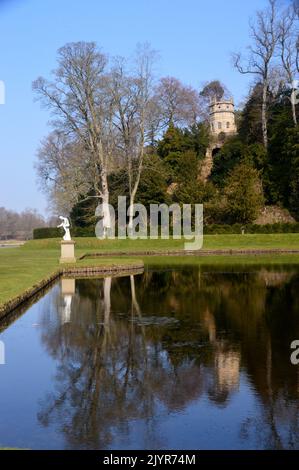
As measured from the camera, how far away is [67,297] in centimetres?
1579

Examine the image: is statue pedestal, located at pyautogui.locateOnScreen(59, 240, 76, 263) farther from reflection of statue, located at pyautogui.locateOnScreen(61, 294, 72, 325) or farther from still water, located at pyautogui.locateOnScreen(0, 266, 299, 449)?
still water, located at pyautogui.locateOnScreen(0, 266, 299, 449)

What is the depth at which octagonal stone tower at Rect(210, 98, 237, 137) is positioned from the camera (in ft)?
270

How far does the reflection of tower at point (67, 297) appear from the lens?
12.5 metres

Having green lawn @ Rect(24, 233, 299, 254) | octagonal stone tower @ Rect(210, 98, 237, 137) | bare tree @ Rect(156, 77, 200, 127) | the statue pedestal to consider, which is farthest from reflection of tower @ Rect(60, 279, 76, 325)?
octagonal stone tower @ Rect(210, 98, 237, 137)

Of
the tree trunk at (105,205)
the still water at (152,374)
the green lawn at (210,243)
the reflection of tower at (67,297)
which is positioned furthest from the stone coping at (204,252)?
the still water at (152,374)

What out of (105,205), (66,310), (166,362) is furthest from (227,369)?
(105,205)

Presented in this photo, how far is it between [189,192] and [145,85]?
9.74m

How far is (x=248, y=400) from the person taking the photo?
651 cm

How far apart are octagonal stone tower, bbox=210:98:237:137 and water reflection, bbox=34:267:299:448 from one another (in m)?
69.0

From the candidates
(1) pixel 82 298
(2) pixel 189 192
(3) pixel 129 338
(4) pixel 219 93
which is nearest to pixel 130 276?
(1) pixel 82 298

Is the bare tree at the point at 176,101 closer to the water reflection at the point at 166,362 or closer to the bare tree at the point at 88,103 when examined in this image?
the bare tree at the point at 88,103

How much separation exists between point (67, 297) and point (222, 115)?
7028cm

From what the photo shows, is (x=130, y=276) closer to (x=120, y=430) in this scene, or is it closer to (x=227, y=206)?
(x=120, y=430)

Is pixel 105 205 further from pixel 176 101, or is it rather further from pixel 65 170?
pixel 176 101
